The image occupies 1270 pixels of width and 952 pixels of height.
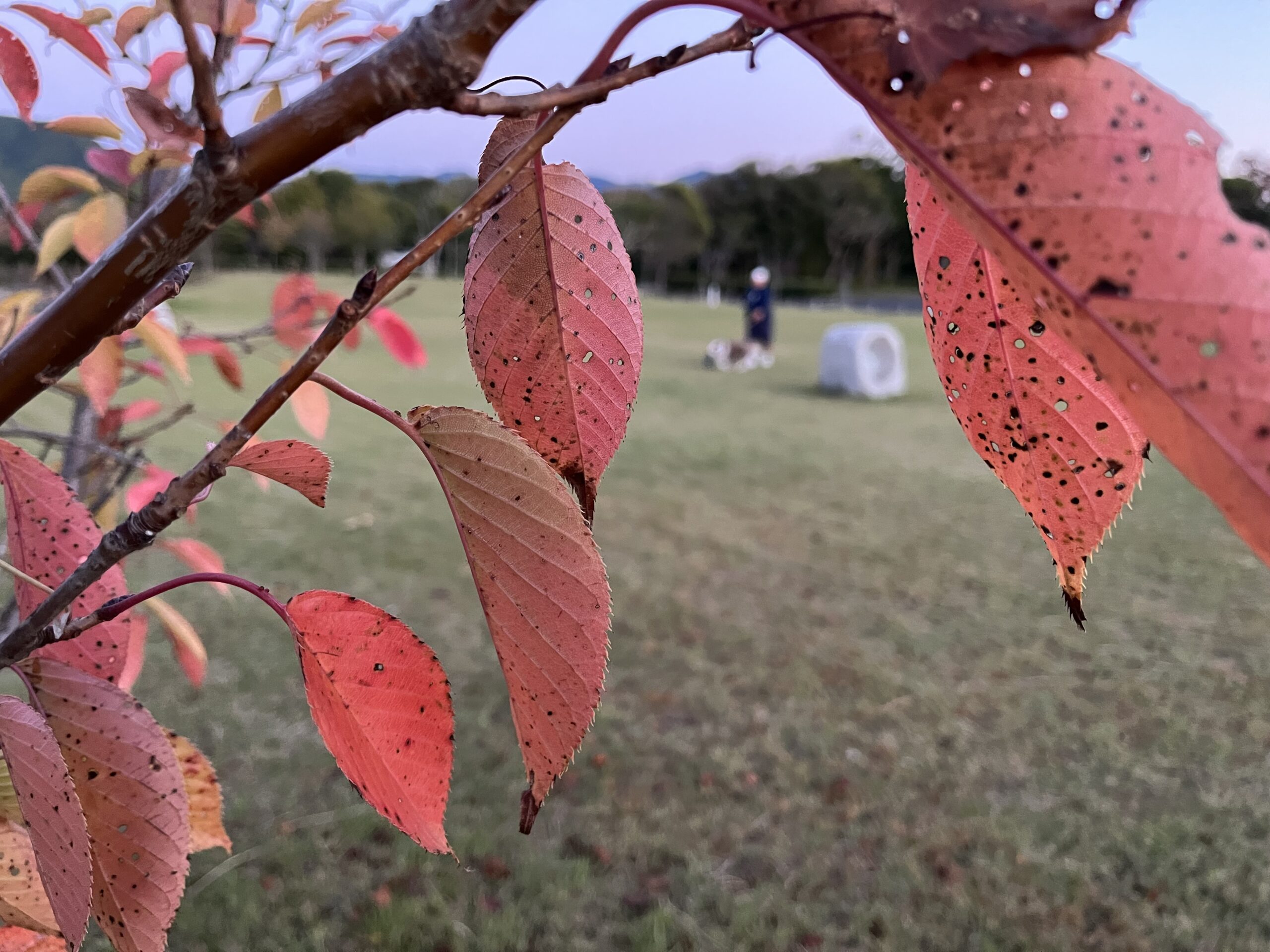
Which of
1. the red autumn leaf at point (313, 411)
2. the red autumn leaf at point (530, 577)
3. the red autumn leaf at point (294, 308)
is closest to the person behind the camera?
the red autumn leaf at point (530, 577)

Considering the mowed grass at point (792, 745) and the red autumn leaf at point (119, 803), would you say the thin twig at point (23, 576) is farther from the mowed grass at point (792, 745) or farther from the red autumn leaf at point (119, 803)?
the mowed grass at point (792, 745)

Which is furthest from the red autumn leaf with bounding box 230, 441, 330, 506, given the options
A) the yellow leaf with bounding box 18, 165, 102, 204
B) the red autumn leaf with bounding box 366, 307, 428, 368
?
the red autumn leaf with bounding box 366, 307, 428, 368

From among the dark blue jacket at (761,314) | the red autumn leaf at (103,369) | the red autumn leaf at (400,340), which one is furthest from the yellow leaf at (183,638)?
the dark blue jacket at (761,314)

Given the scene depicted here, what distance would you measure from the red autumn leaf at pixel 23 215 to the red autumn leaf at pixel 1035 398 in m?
0.73

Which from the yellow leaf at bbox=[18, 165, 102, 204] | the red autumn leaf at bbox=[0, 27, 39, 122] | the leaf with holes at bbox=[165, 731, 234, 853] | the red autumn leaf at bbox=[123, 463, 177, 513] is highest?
the red autumn leaf at bbox=[0, 27, 39, 122]

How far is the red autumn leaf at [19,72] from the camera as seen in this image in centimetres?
42

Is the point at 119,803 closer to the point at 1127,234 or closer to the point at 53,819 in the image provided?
the point at 53,819

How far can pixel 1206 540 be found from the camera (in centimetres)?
252

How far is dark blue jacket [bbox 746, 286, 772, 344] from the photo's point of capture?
23.6 ft

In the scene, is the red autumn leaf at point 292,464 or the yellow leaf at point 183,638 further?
the yellow leaf at point 183,638

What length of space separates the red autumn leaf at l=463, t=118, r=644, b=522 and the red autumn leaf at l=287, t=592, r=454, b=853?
8 cm

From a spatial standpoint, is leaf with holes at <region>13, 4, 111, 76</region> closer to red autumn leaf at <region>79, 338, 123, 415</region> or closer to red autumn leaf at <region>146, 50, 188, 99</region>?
red autumn leaf at <region>146, 50, 188, 99</region>

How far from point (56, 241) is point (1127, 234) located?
2.45ft

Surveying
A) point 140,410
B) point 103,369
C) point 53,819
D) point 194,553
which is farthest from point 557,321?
point 140,410
